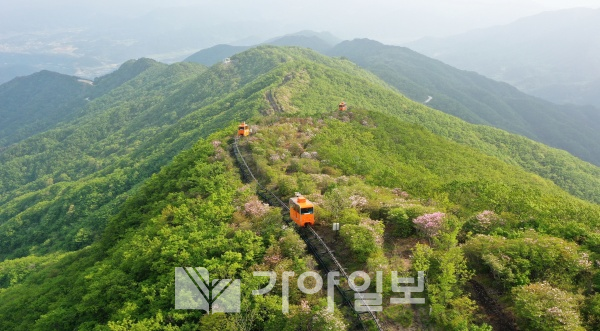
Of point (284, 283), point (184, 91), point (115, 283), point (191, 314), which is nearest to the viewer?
point (191, 314)

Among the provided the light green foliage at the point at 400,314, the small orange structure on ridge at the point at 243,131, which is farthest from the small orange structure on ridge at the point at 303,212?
the small orange structure on ridge at the point at 243,131

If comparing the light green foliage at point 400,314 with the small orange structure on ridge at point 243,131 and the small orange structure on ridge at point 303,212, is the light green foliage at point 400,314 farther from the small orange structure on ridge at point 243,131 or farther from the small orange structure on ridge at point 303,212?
the small orange structure on ridge at point 243,131

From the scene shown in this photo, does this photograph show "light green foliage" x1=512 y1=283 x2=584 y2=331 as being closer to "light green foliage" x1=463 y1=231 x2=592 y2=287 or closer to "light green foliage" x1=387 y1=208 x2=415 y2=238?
"light green foliage" x1=463 y1=231 x2=592 y2=287

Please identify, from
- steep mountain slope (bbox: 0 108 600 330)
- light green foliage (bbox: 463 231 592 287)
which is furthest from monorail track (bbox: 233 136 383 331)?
light green foliage (bbox: 463 231 592 287)

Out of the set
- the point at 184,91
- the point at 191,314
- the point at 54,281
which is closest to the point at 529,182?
the point at 191,314

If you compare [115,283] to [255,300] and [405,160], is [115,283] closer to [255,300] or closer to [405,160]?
[255,300]

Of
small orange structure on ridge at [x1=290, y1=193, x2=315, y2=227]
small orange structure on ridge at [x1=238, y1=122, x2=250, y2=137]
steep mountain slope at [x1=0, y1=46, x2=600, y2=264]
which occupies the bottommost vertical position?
steep mountain slope at [x1=0, y1=46, x2=600, y2=264]
